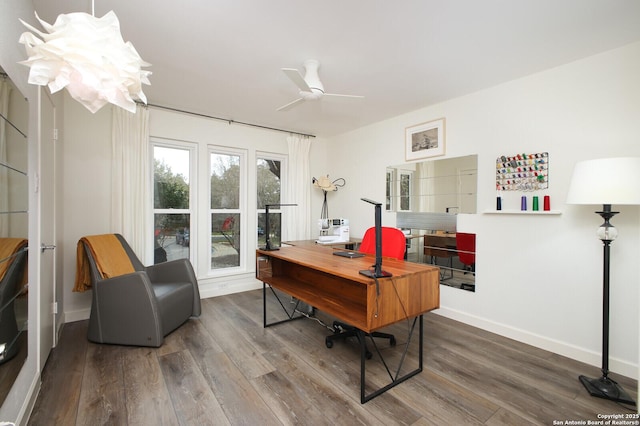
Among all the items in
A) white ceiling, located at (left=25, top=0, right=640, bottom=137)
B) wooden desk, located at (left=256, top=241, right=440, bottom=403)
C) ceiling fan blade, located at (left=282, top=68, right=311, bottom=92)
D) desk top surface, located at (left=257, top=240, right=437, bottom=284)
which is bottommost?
wooden desk, located at (left=256, top=241, right=440, bottom=403)

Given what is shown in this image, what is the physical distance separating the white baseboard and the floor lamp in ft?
0.86

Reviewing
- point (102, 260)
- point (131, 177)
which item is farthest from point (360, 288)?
point (131, 177)

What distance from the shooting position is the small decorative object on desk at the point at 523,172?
2.55 metres

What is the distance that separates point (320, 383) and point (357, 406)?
1.06 ft

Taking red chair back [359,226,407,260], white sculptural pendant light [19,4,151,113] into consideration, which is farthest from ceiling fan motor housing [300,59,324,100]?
white sculptural pendant light [19,4,151,113]

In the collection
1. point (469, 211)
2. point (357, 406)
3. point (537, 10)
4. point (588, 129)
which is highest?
point (537, 10)

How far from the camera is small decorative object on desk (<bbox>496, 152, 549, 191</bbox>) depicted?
A: 2.55 m

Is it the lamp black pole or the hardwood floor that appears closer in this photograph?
the hardwood floor

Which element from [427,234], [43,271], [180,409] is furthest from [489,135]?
[43,271]

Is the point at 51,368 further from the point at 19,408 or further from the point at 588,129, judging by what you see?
the point at 588,129

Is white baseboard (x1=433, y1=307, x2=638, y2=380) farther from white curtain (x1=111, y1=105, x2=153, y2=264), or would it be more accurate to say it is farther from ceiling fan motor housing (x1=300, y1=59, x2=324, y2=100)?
white curtain (x1=111, y1=105, x2=153, y2=264)

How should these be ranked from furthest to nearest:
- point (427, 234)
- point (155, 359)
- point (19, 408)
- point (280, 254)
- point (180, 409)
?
point (427, 234), point (280, 254), point (155, 359), point (180, 409), point (19, 408)

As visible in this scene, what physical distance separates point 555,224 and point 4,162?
366 cm

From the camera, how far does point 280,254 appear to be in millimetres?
2674
